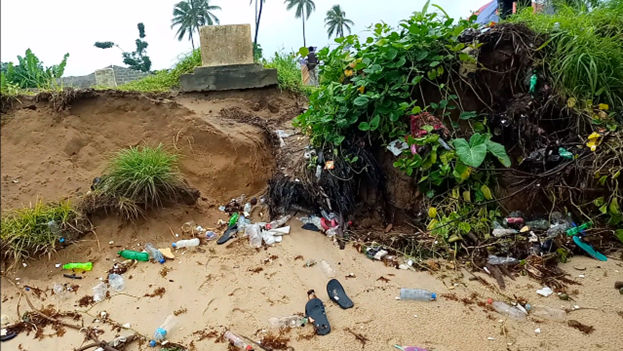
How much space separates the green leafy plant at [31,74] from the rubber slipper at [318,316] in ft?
12.7

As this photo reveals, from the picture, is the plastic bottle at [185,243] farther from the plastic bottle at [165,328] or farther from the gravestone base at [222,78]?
the gravestone base at [222,78]

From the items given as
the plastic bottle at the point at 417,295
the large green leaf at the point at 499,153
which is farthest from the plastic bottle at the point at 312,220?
the large green leaf at the point at 499,153

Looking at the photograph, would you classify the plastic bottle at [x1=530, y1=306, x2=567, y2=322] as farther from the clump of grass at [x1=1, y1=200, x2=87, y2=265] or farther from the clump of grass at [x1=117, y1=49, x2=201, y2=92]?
the clump of grass at [x1=117, y1=49, x2=201, y2=92]

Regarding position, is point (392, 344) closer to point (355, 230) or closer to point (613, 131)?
point (355, 230)

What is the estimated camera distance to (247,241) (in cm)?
316

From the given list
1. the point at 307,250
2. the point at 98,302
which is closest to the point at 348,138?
the point at 307,250

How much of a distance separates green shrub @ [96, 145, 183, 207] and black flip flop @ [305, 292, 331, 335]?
5.70 feet

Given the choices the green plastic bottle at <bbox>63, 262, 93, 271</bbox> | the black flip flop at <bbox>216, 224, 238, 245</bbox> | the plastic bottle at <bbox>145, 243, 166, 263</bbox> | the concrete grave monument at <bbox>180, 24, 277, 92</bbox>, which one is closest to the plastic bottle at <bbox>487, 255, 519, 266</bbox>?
the black flip flop at <bbox>216, 224, 238, 245</bbox>

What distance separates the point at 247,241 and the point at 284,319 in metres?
0.97

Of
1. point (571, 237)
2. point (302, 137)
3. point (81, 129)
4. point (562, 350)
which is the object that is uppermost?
point (81, 129)

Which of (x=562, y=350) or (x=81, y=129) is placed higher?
(x=81, y=129)

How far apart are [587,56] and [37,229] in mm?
4497

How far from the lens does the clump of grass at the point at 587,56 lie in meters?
3.04

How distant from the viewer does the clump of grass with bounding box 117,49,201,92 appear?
17.2 ft
